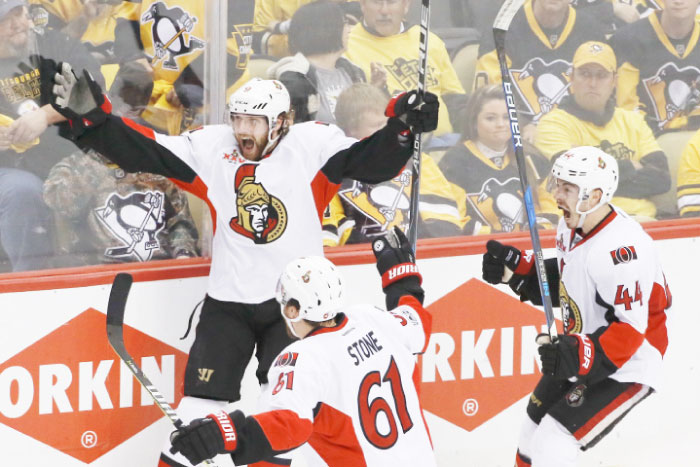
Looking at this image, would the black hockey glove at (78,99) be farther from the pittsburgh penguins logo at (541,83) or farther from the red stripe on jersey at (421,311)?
the pittsburgh penguins logo at (541,83)

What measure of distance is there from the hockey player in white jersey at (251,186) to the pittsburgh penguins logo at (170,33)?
326 millimetres

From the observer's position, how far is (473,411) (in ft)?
16.1

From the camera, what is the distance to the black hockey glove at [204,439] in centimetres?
298

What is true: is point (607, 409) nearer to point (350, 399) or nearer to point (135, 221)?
point (350, 399)

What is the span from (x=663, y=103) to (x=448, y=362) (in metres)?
1.46

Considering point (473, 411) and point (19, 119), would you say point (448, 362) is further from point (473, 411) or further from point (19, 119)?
point (19, 119)

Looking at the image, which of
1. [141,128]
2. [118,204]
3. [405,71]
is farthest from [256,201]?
[405,71]

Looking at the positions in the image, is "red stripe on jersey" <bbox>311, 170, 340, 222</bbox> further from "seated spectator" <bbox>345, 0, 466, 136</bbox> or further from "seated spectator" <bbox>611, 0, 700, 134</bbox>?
"seated spectator" <bbox>611, 0, 700, 134</bbox>

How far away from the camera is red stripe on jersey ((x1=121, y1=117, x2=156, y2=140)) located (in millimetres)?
4039

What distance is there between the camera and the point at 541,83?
16.6 feet

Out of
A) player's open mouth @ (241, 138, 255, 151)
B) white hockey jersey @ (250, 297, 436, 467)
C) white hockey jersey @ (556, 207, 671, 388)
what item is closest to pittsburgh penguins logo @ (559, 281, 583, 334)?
white hockey jersey @ (556, 207, 671, 388)

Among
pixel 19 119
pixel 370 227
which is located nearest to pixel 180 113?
pixel 19 119

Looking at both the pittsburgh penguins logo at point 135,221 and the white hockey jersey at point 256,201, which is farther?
the pittsburgh penguins logo at point 135,221

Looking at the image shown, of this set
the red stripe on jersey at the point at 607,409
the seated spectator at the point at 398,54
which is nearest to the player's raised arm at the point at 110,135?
the seated spectator at the point at 398,54
